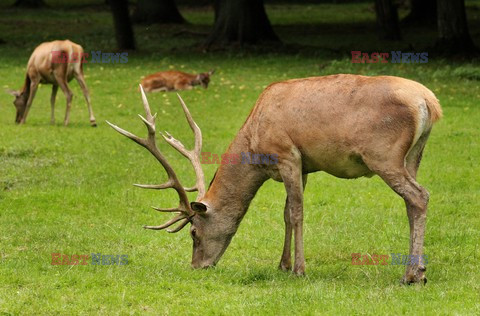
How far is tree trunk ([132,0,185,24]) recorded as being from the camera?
115ft

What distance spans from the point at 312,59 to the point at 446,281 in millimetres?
17414

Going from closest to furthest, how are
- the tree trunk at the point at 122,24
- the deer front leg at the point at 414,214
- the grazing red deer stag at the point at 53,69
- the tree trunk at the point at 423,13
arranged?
the deer front leg at the point at 414,214 < the grazing red deer stag at the point at 53,69 < the tree trunk at the point at 122,24 < the tree trunk at the point at 423,13

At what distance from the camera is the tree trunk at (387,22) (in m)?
28.6

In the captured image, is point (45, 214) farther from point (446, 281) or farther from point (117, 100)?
point (117, 100)

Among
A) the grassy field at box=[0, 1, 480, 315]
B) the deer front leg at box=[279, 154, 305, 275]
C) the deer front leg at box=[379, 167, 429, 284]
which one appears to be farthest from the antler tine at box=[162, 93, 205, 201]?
the deer front leg at box=[379, 167, 429, 284]

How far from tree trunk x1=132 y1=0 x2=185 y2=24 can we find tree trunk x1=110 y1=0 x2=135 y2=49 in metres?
7.45

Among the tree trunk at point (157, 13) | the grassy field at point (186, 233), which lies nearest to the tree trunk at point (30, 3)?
the tree trunk at point (157, 13)

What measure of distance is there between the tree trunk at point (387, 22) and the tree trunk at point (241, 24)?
3.29 m

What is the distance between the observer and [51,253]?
8719 mm

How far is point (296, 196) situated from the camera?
789 cm

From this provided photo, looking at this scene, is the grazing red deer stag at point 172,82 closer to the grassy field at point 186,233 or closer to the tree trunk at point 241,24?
the grassy field at point 186,233

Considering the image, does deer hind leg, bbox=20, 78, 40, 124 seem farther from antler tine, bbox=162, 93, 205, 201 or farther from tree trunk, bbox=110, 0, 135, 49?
tree trunk, bbox=110, 0, 135, 49

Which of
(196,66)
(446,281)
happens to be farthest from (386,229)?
(196,66)

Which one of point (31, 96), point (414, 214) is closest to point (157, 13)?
point (31, 96)
